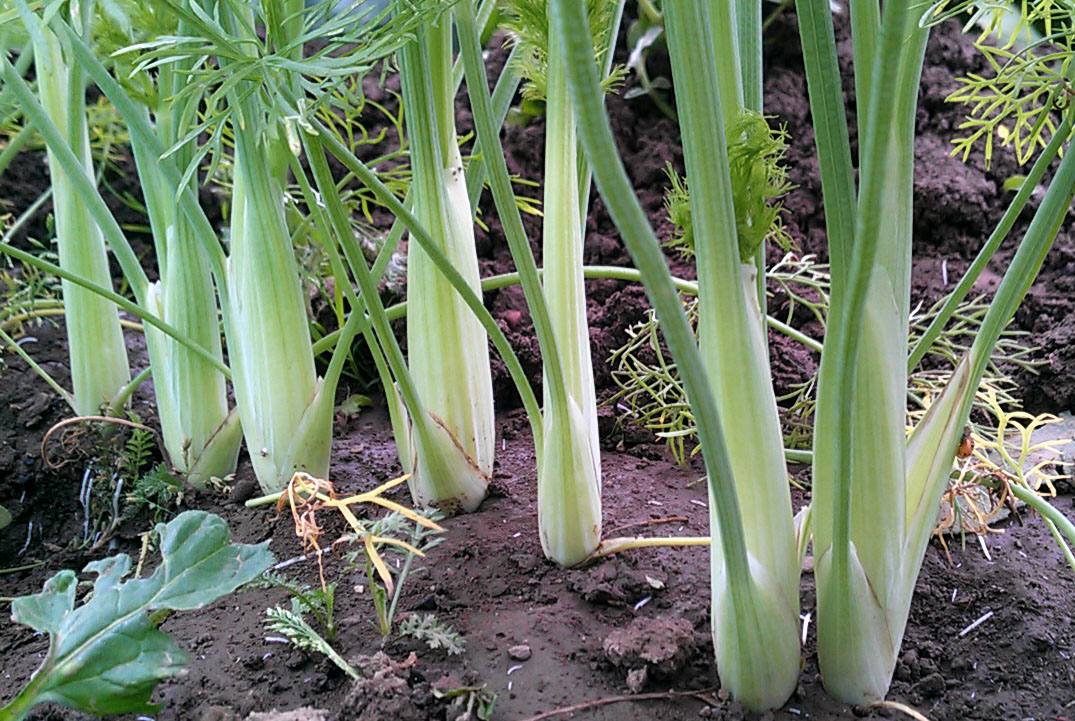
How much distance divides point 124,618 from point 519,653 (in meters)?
0.28

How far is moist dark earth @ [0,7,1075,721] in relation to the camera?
0.62 m

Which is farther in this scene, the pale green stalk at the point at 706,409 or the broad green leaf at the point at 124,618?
the broad green leaf at the point at 124,618

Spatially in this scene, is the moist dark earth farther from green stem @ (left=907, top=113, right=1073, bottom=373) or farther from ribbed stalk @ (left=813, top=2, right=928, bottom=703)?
green stem @ (left=907, top=113, right=1073, bottom=373)

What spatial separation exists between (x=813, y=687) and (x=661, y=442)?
0.47 m

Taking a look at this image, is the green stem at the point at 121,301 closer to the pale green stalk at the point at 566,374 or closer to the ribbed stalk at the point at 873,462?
the pale green stalk at the point at 566,374

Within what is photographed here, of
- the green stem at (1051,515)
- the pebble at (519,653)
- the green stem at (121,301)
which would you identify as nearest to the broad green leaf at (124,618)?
the pebble at (519,653)

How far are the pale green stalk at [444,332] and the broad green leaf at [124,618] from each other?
0.26 m

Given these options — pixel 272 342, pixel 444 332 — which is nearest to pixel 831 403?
pixel 444 332

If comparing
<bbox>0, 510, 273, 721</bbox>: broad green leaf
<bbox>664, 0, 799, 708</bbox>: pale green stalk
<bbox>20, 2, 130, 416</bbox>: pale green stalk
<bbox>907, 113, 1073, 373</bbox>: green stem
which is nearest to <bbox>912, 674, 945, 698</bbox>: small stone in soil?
<bbox>664, 0, 799, 708</bbox>: pale green stalk

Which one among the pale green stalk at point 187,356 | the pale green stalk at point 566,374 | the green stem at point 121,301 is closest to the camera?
the pale green stalk at point 566,374

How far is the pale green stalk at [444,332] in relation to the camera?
2.81 feet

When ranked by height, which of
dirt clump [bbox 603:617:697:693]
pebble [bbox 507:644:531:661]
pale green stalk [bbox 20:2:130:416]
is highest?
pale green stalk [bbox 20:2:130:416]

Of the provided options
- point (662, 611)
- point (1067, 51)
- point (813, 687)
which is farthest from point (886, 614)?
point (1067, 51)

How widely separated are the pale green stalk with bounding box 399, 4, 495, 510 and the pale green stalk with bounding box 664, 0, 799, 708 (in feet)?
1.11
